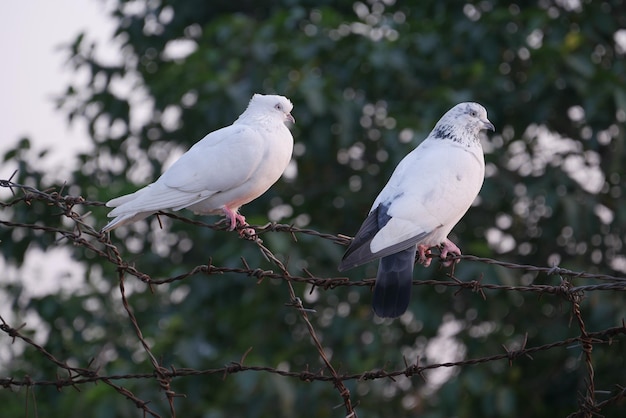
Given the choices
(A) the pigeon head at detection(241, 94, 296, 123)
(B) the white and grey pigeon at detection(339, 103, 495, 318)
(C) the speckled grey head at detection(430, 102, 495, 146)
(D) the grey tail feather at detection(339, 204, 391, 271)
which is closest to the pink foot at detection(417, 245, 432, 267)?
(B) the white and grey pigeon at detection(339, 103, 495, 318)

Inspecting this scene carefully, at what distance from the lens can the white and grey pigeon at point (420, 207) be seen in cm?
331

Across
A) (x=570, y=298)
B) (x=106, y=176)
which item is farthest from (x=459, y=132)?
(x=106, y=176)

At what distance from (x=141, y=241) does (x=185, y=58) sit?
1557 millimetres

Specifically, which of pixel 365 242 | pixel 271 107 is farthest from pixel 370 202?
pixel 365 242

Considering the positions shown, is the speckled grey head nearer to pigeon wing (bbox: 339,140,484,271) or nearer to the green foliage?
pigeon wing (bbox: 339,140,484,271)

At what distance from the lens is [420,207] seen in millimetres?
3592

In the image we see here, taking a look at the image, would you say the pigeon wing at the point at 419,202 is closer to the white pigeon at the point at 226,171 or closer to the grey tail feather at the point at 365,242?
the grey tail feather at the point at 365,242

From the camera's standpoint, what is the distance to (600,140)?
600 cm

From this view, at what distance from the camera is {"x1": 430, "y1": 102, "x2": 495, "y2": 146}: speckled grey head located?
4117mm

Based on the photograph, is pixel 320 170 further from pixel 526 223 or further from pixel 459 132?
pixel 459 132

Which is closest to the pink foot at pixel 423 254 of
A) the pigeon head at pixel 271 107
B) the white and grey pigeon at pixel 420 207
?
the white and grey pigeon at pixel 420 207

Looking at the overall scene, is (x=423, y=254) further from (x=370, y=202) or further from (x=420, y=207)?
(x=370, y=202)

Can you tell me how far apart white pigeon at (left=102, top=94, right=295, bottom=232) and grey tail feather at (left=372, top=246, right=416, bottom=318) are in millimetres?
781

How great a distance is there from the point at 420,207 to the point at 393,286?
39cm
